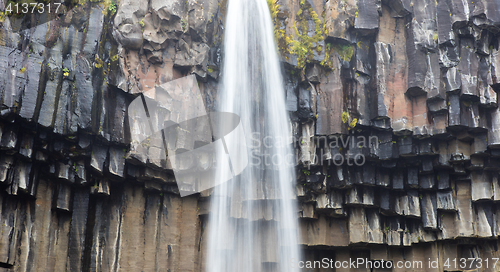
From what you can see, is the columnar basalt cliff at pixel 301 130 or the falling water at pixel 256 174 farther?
the falling water at pixel 256 174

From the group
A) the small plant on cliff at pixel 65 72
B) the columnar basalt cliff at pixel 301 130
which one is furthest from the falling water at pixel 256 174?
the small plant on cliff at pixel 65 72

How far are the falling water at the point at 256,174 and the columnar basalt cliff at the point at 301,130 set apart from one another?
1.18ft

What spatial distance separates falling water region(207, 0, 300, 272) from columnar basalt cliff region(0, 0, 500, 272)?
36 centimetres

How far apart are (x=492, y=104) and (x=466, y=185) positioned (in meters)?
2.85

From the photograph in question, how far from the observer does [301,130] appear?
1431 cm

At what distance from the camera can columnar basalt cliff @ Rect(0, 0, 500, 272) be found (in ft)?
38.7

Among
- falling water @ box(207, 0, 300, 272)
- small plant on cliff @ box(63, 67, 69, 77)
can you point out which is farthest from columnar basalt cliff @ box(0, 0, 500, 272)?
falling water @ box(207, 0, 300, 272)

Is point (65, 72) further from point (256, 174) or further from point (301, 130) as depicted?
point (301, 130)

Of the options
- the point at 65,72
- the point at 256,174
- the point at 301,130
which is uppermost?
the point at 65,72

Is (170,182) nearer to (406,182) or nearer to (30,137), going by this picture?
(30,137)

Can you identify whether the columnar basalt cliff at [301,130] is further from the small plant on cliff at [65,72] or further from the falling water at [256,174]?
the falling water at [256,174]

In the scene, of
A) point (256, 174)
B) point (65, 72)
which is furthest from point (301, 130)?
point (65, 72)

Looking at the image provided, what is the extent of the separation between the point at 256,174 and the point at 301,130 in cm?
221

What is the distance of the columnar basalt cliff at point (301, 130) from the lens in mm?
11781
